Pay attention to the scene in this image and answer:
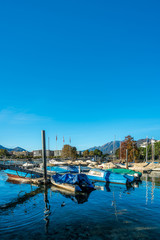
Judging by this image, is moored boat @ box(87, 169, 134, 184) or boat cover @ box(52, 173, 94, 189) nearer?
boat cover @ box(52, 173, 94, 189)

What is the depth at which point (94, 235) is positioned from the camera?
11.8 meters

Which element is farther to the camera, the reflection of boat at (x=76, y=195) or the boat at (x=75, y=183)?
the boat at (x=75, y=183)

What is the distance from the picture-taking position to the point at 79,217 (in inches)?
598

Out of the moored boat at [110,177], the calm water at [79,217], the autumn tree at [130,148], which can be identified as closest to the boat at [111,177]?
the moored boat at [110,177]

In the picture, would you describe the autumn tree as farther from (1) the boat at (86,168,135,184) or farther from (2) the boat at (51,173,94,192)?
(2) the boat at (51,173,94,192)

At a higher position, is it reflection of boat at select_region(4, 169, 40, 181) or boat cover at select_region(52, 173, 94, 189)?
boat cover at select_region(52, 173, 94, 189)

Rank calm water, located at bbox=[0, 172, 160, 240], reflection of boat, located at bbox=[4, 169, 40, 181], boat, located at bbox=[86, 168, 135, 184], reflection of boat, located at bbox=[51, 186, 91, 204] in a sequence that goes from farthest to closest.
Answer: reflection of boat, located at bbox=[4, 169, 40, 181] → boat, located at bbox=[86, 168, 135, 184] → reflection of boat, located at bbox=[51, 186, 91, 204] → calm water, located at bbox=[0, 172, 160, 240]

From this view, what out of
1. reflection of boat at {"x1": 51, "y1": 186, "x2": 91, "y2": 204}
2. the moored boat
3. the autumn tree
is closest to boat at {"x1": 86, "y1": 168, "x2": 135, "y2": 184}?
the moored boat

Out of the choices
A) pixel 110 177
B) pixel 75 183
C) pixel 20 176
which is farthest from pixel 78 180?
pixel 20 176

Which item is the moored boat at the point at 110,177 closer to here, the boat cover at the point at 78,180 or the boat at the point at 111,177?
the boat at the point at 111,177

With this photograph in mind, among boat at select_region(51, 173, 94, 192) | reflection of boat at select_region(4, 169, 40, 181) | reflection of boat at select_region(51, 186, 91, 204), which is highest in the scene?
boat at select_region(51, 173, 94, 192)

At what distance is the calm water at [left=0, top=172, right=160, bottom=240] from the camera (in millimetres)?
12117

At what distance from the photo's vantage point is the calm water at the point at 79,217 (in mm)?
12117

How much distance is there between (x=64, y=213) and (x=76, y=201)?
14.9 ft
